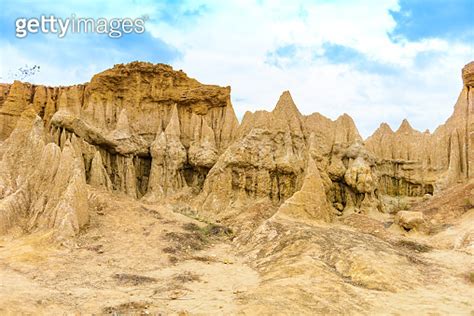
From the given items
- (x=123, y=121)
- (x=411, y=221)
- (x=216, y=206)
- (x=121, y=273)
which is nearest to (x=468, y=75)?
(x=411, y=221)

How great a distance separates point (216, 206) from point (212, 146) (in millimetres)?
6210

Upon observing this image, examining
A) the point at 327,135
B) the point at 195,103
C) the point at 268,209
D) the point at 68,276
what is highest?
the point at 195,103

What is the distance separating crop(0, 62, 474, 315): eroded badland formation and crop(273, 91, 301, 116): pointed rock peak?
0.42 feet

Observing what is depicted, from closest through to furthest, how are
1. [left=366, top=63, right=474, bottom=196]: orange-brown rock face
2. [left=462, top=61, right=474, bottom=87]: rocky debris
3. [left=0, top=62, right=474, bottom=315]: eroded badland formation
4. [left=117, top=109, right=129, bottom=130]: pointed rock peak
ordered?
[left=0, top=62, right=474, bottom=315]: eroded badland formation, [left=366, top=63, right=474, bottom=196]: orange-brown rock face, [left=462, top=61, right=474, bottom=87]: rocky debris, [left=117, top=109, right=129, bottom=130]: pointed rock peak

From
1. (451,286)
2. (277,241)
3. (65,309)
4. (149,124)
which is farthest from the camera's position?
(149,124)

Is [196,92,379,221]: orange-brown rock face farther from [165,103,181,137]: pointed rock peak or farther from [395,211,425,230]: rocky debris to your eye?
[165,103,181,137]: pointed rock peak

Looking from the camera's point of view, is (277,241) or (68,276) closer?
(68,276)

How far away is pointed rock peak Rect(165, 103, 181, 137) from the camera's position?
34028 millimetres

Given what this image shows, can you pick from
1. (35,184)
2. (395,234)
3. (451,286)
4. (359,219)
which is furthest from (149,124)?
A: (451,286)

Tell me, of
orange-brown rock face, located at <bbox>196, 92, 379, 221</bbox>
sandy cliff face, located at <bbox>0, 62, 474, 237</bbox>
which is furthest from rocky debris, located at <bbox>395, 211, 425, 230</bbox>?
orange-brown rock face, located at <bbox>196, 92, 379, 221</bbox>

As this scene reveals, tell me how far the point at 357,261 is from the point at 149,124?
23.6 meters

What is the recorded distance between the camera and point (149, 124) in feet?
116

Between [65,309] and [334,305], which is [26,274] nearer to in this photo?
[65,309]

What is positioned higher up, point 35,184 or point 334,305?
point 35,184
